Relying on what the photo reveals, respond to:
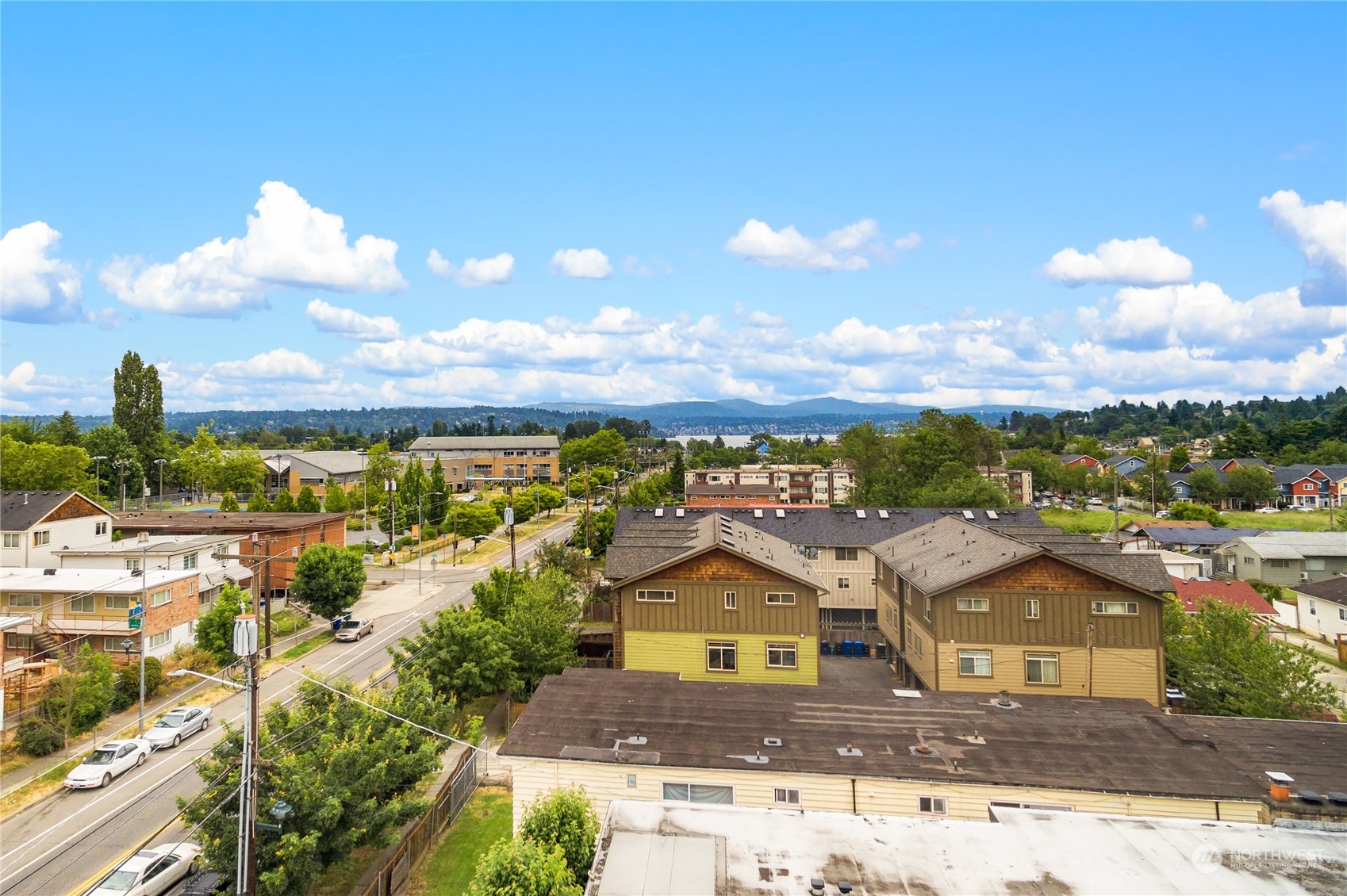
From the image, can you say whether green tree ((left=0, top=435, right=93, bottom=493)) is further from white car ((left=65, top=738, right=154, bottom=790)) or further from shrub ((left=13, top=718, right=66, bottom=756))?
white car ((left=65, top=738, right=154, bottom=790))

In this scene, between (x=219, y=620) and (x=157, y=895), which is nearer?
(x=157, y=895)

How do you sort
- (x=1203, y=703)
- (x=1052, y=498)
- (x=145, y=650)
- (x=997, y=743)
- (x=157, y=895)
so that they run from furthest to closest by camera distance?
(x=1052, y=498)
(x=145, y=650)
(x=1203, y=703)
(x=997, y=743)
(x=157, y=895)

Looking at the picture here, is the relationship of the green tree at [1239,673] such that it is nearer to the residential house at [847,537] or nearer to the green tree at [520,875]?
the residential house at [847,537]

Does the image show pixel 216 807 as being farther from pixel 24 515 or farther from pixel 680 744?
pixel 24 515

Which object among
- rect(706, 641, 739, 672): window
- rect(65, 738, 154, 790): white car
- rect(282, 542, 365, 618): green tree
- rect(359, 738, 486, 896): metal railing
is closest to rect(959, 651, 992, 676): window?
rect(706, 641, 739, 672): window

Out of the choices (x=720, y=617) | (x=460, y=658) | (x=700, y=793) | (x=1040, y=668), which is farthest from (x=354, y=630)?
(x=1040, y=668)

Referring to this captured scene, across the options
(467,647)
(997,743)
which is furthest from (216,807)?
(997,743)
